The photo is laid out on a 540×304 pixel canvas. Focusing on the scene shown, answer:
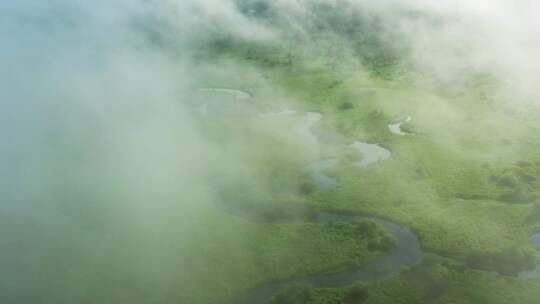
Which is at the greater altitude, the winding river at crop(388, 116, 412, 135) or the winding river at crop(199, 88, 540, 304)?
the winding river at crop(388, 116, 412, 135)

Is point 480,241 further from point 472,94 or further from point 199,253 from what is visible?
point 472,94

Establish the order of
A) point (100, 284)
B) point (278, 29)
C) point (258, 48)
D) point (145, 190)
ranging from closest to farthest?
point (100, 284), point (145, 190), point (258, 48), point (278, 29)

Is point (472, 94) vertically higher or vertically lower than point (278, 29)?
lower

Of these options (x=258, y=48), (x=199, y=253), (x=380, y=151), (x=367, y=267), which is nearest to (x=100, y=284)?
(x=199, y=253)

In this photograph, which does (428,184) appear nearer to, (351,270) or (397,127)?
(351,270)

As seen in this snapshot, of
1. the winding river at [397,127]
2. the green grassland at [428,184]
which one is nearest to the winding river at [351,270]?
the green grassland at [428,184]

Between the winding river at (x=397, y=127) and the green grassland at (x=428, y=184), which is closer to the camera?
the green grassland at (x=428, y=184)

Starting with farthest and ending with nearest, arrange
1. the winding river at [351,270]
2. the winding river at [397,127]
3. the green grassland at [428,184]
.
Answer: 1. the winding river at [397,127]
2. the green grassland at [428,184]
3. the winding river at [351,270]

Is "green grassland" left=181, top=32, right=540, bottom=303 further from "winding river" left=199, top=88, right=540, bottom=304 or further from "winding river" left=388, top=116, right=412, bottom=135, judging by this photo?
"winding river" left=388, top=116, right=412, bottom=135

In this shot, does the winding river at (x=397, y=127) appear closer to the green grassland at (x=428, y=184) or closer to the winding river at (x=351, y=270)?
the green grassland at (x=428, y=184)

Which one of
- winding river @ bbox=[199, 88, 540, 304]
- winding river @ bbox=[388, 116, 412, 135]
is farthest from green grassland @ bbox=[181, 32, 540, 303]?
winding river @ bbox=[388, 116, 412, 135]

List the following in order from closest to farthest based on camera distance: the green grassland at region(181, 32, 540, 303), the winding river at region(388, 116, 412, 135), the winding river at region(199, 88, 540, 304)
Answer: the winding river at region(199, 88, 540, 304)
the green grassland at region(181, 32, 540, 303)
the winding river at region(388, 116, 412, 135)
